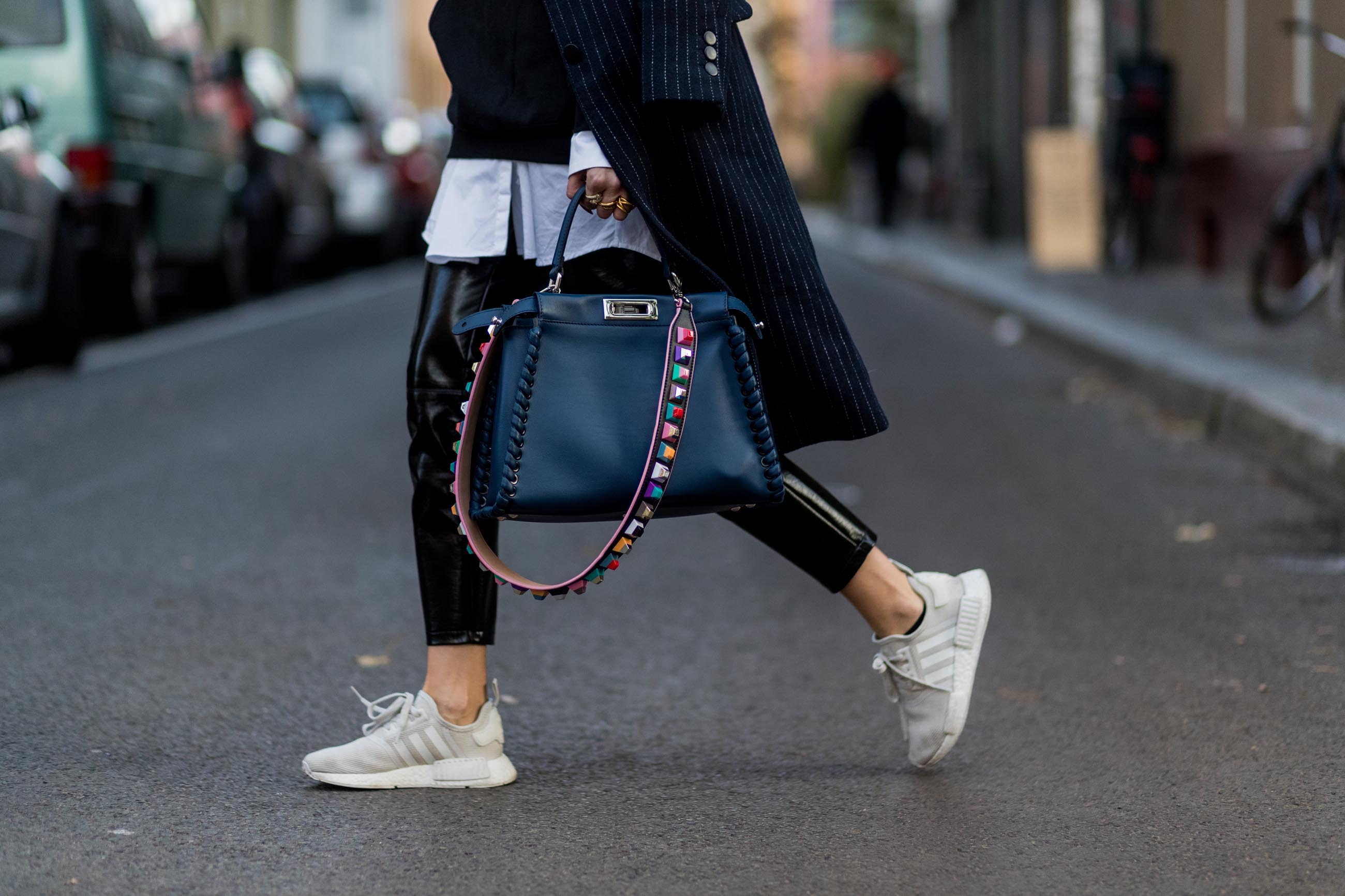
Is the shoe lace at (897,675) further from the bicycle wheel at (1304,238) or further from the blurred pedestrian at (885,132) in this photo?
the blurred pedestrian at (885,132)

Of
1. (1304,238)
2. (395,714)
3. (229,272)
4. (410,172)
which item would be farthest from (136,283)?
(410,172)

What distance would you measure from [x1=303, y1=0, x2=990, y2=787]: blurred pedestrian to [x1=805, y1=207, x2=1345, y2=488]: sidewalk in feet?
10.4

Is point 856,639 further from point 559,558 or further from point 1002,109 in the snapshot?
point 1002,109

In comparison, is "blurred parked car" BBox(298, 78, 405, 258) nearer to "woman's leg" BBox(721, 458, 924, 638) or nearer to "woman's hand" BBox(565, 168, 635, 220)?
"woman's leg" BBox(721, 458, 924, 638)

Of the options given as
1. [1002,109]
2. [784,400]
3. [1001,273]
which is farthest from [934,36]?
[784,400]

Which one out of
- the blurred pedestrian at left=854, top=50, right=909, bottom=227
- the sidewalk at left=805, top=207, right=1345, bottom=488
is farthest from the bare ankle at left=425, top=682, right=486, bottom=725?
the blurred pedestrian at left=854, top=50, right=909, bottom=227

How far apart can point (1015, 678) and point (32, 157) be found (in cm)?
605

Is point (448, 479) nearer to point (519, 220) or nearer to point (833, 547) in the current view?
point (519, 220)

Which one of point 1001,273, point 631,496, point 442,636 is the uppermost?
point 631,496

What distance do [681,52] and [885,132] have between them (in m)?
20.4

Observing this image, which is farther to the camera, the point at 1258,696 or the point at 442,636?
the point at 1258,696

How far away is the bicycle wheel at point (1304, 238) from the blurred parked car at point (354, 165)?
9156 millimetres

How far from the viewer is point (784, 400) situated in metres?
2.97

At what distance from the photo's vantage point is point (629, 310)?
2709 mm
